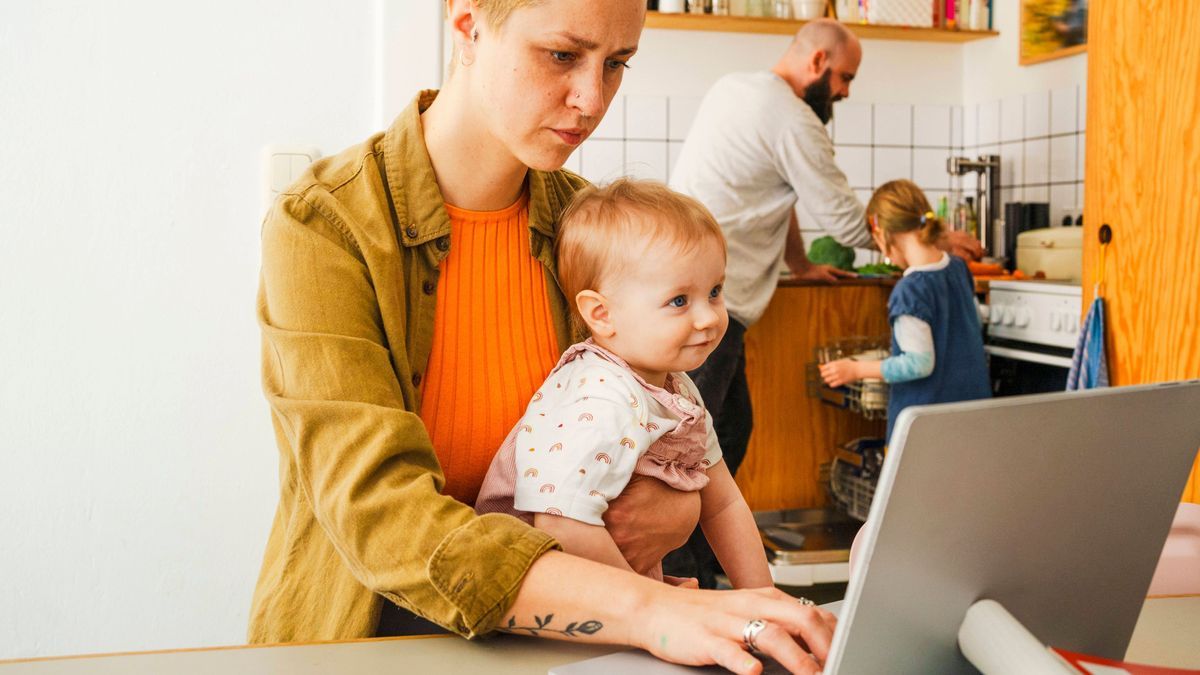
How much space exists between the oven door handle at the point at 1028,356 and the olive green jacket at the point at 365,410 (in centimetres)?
233

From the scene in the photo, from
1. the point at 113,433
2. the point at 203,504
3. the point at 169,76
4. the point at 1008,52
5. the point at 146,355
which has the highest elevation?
the point at 1008,52

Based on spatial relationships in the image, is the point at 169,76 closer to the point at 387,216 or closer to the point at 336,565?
the point at 387,216

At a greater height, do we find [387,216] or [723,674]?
[387,216]

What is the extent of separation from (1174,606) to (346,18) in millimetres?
1298

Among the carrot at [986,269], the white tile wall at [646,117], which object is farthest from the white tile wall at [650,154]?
the carrot at [986,269]

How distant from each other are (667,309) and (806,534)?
233 centimetres

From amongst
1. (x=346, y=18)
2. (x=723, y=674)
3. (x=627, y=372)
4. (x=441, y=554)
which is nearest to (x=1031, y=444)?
(x=723, y=674)

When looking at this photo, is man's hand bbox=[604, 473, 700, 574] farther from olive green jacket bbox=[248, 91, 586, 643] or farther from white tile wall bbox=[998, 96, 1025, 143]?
white tile wall bbox=[998, 96, 1025, 143]

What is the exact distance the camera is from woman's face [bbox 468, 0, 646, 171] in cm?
101

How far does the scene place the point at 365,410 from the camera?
92 centimetres

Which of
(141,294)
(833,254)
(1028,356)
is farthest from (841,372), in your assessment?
(141,294)

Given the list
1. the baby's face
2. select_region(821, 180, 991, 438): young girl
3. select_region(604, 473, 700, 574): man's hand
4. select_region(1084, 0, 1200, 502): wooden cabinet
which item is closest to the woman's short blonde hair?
the baby's face

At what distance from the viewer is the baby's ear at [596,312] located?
1166mm

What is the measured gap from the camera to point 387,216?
42.9 inches
